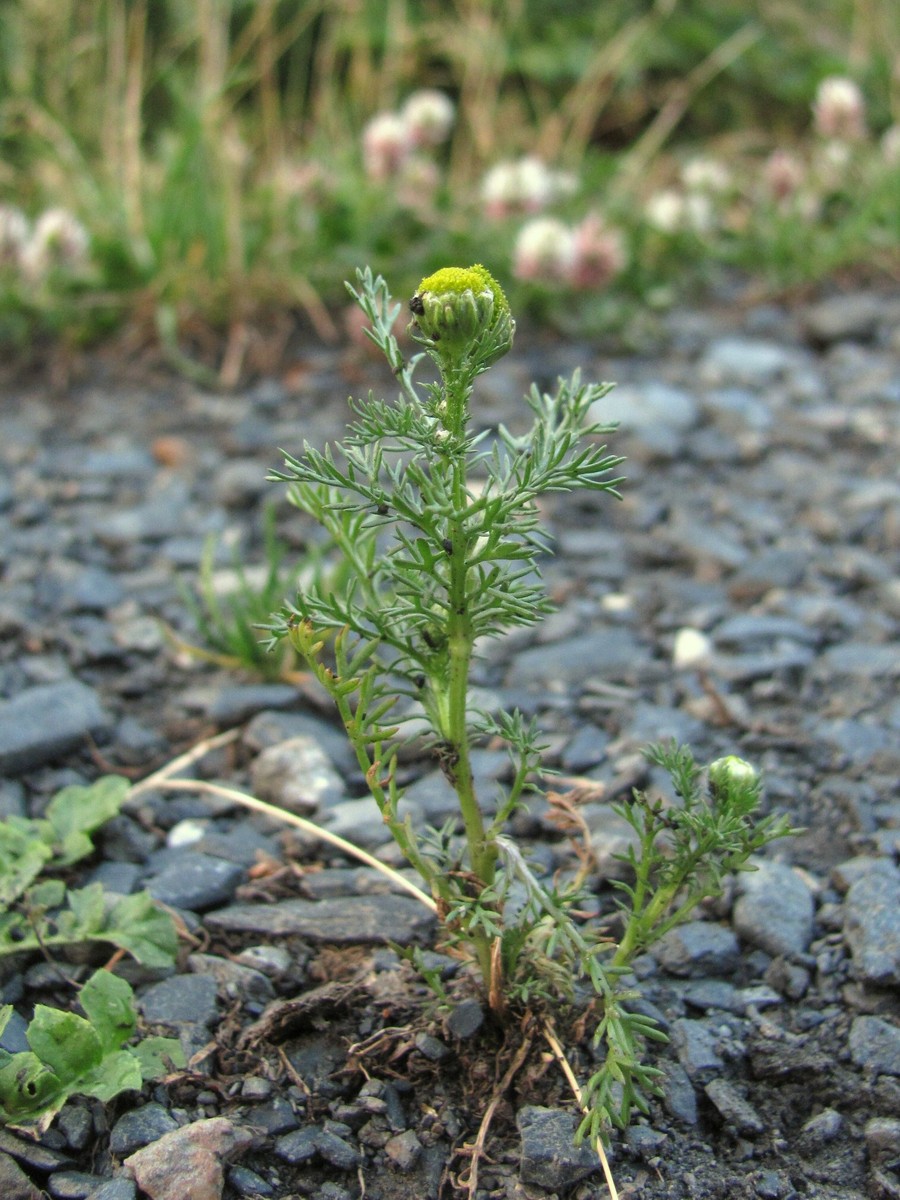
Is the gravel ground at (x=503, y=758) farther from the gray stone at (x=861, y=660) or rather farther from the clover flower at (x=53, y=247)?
the clover flower at (x=53, y=247)

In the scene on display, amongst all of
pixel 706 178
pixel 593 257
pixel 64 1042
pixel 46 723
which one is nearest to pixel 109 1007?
pixel 64 1042

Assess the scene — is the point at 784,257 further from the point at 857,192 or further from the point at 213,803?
the point at 213,803

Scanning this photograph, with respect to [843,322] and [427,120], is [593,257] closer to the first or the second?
[843,322]

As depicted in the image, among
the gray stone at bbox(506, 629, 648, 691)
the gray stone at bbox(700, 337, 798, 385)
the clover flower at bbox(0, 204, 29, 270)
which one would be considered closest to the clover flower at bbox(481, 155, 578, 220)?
the gray stone at bbox(700, 337, 798, 385)

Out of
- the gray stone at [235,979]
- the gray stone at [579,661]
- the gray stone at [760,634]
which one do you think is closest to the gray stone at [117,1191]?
the gray stone at [235,979]

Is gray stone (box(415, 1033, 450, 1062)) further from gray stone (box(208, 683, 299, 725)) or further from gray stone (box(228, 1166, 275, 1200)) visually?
gray stone (box(208, 683, 299, 725))
